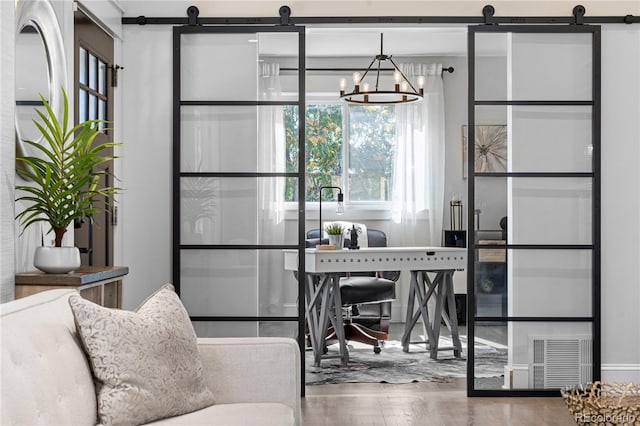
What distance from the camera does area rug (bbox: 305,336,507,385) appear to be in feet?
14.6

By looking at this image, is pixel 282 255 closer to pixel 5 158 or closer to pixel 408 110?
pixel 5 158

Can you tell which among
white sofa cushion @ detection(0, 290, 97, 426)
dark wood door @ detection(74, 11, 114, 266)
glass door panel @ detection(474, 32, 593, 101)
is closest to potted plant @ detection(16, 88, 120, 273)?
white sofa cushion @ detection(0, 290, 97, 426)

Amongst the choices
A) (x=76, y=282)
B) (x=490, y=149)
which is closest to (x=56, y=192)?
(x=76, y=282)

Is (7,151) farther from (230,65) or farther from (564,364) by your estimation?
(564,364)

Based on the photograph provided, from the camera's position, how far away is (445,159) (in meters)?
7.64

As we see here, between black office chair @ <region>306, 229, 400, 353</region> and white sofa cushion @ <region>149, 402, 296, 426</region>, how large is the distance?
3.45 m

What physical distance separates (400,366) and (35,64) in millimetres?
3366

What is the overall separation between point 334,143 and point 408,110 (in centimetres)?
83

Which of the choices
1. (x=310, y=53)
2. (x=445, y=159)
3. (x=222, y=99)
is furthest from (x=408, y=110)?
(x=222, y=99)

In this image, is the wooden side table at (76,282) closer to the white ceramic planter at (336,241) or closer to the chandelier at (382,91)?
the white ceramic planter at (336,241)

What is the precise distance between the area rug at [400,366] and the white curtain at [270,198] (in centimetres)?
74

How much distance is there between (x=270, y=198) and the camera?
14.8ft

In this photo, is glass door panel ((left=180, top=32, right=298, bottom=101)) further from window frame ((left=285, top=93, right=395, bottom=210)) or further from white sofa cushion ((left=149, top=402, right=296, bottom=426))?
window frame ((left=285, top=93, right=395, bottom=210))

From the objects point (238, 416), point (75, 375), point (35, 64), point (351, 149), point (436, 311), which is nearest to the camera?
point (75, 375)
